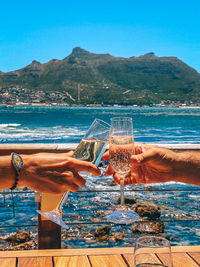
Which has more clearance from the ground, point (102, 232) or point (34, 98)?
point (34, 98)

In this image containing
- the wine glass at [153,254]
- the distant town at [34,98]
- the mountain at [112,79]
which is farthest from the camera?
the mountain at [112,79]

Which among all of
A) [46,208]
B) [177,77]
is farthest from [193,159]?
[177,77]

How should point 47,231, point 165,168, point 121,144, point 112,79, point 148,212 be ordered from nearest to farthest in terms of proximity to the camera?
point 121,144 → point 165,168 → point 47,231 → point 148,212 → point 112,79

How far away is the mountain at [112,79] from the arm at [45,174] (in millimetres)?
103940

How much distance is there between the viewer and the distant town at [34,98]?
347 ft

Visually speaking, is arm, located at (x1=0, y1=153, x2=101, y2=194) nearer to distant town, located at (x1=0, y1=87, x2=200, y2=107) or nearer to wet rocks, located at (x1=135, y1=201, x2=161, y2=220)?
wet rocks, located at (x1=135, y1=201, x2=161, y2=220)

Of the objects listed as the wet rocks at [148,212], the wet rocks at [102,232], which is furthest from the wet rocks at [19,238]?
the wet rocks at [148,212]

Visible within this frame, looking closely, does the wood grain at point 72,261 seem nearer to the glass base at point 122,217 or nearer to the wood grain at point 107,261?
the wood grain at point 107,261

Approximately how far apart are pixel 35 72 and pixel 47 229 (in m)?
126

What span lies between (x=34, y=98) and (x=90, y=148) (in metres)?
109

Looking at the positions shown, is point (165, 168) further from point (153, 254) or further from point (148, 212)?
point (148, 212)

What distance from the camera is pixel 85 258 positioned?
142cm

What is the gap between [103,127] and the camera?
4.39ft

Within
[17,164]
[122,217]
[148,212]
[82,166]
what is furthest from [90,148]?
[148,212]
